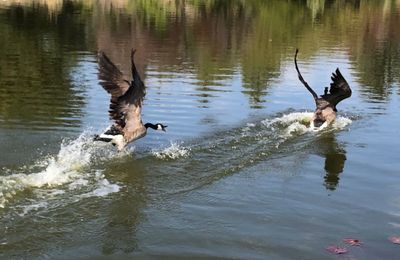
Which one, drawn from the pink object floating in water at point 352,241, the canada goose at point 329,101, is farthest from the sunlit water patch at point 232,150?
the pink object floating in water at point 352,241

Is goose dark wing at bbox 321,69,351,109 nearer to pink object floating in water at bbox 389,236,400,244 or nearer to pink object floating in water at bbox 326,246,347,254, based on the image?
pink object floating in water at bbox 389,236,400,244

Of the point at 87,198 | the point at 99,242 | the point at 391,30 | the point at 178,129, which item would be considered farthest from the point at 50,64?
the point at 391,30

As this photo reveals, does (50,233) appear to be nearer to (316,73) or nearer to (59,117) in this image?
(59,117)

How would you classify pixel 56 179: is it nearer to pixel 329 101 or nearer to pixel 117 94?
pixel 117 94

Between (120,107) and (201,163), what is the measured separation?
1.73 metres

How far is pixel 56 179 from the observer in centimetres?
956

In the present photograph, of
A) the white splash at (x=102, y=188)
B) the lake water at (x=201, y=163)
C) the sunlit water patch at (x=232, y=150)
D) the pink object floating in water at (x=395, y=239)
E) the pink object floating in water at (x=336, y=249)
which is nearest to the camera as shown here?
the pink object floating in water at (x=336, y=249)

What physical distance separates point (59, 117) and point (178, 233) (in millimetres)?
7252

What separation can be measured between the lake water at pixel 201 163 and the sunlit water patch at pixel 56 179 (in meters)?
0.03

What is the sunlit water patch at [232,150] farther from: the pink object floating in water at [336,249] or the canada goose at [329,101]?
the pink object floating in water at [336,249]

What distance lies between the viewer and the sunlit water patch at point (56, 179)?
29.3 ft

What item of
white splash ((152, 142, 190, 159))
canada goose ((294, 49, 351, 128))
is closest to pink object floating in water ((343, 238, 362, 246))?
white splash ((152, 142, 190, 159))

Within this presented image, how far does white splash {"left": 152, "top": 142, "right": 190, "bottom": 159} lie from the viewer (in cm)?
1126

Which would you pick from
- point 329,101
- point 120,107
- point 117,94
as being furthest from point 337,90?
point 120,107
